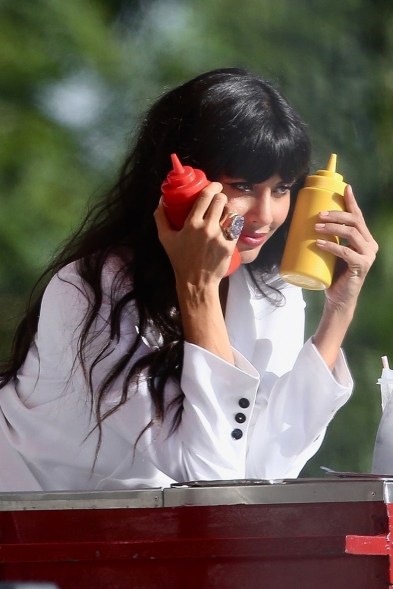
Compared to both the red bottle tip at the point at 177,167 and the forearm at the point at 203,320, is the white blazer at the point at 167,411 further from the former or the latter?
the red bottle tip at the point at 177,167

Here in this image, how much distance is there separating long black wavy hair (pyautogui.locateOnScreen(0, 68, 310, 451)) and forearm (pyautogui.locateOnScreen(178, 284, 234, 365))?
0.25 ft

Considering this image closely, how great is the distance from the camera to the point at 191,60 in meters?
2.90

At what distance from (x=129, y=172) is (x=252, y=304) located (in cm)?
33

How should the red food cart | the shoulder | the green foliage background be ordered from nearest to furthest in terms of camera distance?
the red food cart
the shoulder
the green foliage background

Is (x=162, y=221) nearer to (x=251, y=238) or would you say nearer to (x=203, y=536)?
(x=251, y=238)

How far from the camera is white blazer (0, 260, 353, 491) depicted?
168cm

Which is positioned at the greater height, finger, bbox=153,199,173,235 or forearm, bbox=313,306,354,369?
finger, bbox=153,199,173,235

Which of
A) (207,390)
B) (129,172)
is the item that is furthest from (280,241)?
(207,390)

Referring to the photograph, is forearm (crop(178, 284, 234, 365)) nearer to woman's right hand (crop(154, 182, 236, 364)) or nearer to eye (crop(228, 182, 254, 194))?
woman's right hand (crop(154, 182, 236, 364))

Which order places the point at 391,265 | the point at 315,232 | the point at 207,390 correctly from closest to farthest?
the point at 207,390 < the point at 315,232 < the point at 391,265

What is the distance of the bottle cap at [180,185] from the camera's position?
1697mm

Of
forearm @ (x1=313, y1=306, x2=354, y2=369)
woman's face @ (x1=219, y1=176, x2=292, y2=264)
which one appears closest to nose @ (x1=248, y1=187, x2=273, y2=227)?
woman's face @ (x1=219, y1=176, x2=292, y2=264)

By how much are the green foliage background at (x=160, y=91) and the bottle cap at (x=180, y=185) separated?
94cm

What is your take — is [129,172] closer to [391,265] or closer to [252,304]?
[252,304]
